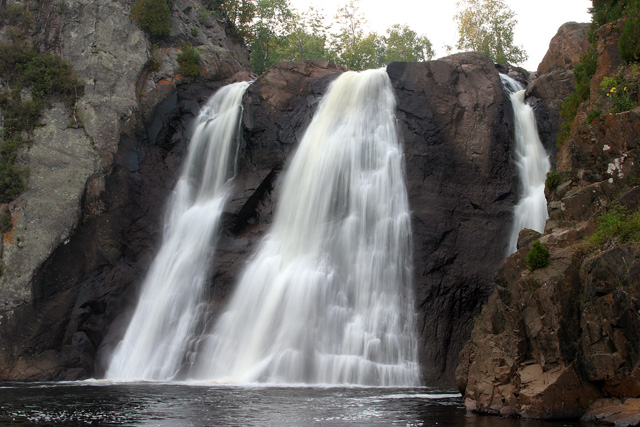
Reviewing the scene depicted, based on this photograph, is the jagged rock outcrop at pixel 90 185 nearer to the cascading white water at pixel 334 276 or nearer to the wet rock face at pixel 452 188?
the cascading white water at pixel 334 276

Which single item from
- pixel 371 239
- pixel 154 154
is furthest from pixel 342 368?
pixel 154 154

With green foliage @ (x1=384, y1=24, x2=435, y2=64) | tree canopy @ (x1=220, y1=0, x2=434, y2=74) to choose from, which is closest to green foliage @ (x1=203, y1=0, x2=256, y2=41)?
tree canopy @ (x1=220, y1=0, x2=434, y2=74)

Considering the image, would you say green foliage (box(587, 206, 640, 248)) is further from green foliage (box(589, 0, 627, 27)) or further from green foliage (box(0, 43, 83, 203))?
green foliage (box(0, 43, 83, 203))

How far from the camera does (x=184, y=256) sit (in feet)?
91.0

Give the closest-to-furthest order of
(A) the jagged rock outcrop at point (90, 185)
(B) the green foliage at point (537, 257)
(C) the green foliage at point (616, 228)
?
(C) the green foliage at point (616, 228) → (B) the green foliage at point (537, 257) → (A) the jagged rock outcrop at point (90, 185)

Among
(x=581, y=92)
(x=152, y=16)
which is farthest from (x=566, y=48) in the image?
(x=152, y=16)

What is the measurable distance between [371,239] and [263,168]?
8.02 metres

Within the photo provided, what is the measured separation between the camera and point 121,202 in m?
30.1

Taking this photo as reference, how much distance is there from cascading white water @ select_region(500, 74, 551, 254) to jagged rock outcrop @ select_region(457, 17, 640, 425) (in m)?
5.25

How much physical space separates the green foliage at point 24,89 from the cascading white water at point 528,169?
22911mm

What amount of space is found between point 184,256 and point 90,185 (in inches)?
251

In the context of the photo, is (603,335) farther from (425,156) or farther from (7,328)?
(7,328)

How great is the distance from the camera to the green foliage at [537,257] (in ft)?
48.0

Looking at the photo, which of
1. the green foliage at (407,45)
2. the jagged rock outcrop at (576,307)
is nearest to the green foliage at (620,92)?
the jagged rock outcrop at (576,307)
